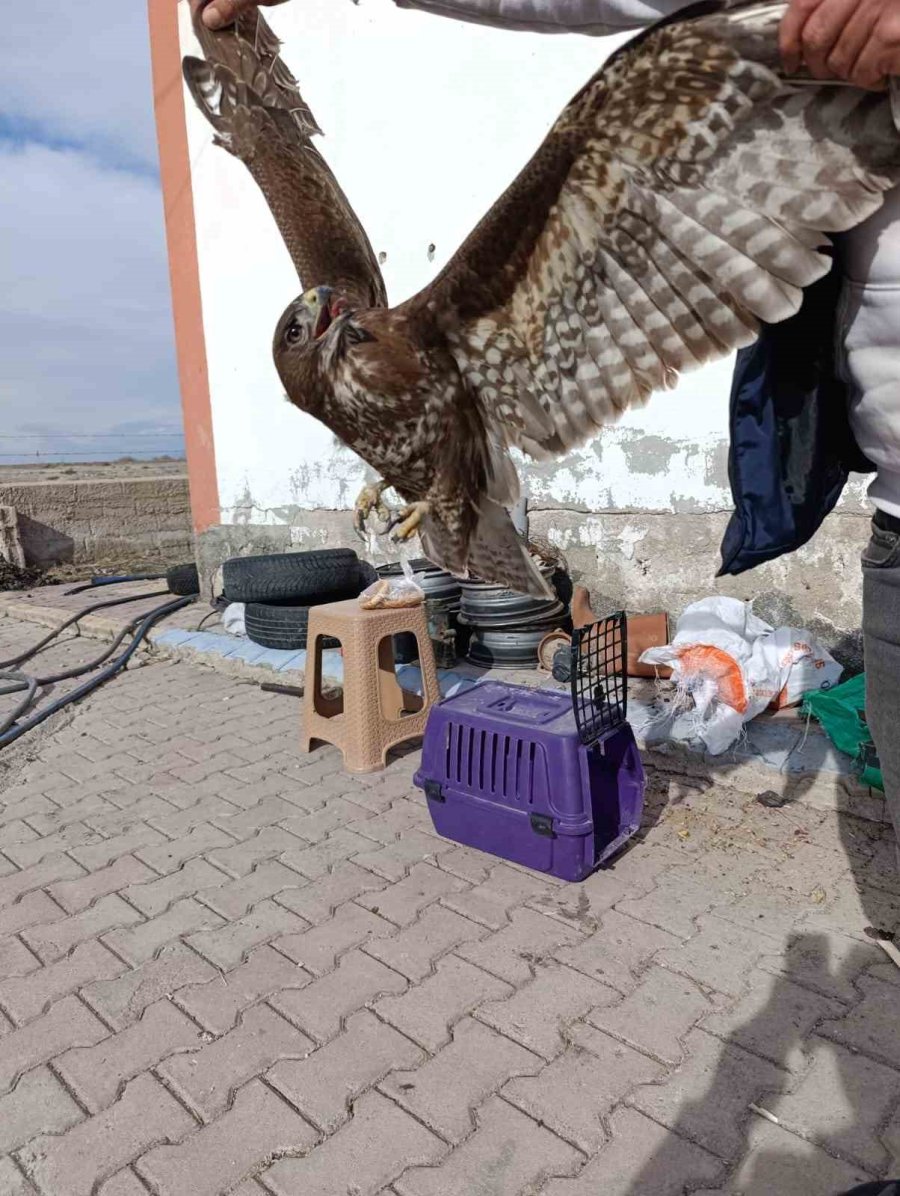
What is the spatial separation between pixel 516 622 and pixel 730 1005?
10.7 feet

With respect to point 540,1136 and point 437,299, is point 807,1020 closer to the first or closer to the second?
point 540,1136

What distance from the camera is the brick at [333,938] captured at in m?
2.57

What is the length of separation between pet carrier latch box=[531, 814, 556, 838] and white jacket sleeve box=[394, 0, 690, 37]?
7.71 feet

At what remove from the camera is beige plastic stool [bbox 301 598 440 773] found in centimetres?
405

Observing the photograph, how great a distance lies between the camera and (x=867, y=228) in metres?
1.09

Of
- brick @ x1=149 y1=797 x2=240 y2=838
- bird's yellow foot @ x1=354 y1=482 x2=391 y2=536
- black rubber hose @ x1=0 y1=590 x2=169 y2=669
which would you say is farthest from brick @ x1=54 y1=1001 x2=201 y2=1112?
black rubber hose @ x1=0 y1=590 x2=169 y2=669

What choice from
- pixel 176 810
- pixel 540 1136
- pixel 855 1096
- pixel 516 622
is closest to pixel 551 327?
pixel 540 1136

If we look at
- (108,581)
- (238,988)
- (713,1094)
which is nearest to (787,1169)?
(713,1094)

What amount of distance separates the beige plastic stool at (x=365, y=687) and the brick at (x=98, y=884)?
1205mm

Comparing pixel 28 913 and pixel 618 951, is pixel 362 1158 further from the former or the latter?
pixel 28 913

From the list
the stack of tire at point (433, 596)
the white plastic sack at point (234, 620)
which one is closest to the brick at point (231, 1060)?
the stack of tire at point (433, 596)

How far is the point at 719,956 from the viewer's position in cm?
250

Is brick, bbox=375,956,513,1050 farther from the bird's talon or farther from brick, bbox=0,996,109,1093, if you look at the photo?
the bird's talon

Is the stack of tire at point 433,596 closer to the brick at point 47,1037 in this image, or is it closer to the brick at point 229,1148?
the brick at point 47,1037
